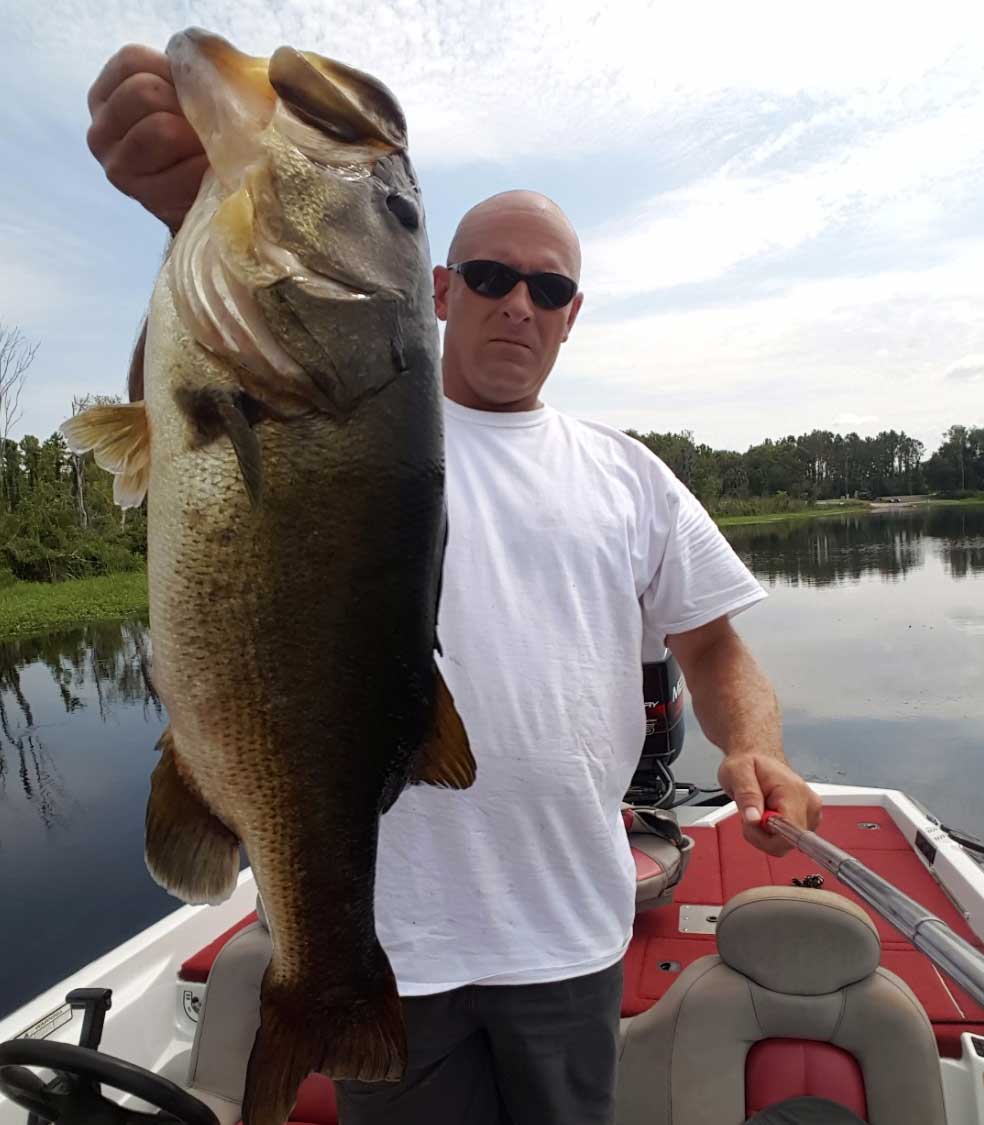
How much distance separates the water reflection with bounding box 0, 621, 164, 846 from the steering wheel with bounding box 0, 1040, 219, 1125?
314 inches

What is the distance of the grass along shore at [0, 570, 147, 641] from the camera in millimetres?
24281

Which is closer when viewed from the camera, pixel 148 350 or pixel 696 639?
pixel 148 350

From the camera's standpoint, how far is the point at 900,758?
14.2 metres

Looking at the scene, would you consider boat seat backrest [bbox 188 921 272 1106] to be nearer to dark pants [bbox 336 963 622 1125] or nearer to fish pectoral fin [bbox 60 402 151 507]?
dark pants [bbox 336 963 622 1125]

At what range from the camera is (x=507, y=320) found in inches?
85.3

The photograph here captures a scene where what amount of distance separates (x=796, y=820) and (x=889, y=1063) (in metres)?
1.48

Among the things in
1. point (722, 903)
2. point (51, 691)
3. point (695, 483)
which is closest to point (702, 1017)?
point (722, 903)

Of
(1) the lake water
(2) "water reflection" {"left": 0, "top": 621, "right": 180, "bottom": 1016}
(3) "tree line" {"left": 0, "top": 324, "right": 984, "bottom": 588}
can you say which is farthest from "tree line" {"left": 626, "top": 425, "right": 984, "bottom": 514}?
(2) "water reflection" {"left": 0, "top": 621, "right": 180, "bottom": 1016}

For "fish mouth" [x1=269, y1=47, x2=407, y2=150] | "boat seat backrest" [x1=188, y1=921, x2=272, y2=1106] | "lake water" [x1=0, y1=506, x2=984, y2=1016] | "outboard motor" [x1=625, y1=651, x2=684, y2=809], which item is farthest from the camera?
"lake water" [x1=0, y1=506, x2=984, y2=1016]

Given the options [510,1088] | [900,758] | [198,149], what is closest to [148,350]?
[198,149]

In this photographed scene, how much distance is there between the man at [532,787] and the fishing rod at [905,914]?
0.12m

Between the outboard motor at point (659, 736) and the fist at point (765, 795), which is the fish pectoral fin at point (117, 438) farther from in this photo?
the outboard motor at point (659, 736)

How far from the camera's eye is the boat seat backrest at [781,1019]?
2.62 metres

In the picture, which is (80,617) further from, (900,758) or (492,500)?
(492,500)
